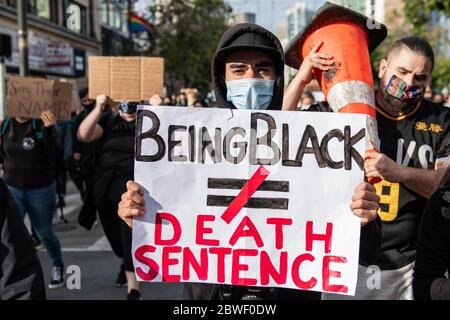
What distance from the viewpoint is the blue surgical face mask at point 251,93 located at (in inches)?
87.4

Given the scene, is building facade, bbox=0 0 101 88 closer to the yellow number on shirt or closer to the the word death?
the yellow number on shirt

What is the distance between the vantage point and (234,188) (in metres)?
1.90

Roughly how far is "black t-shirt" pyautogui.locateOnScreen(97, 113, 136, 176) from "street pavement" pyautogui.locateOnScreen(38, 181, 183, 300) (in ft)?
3.09

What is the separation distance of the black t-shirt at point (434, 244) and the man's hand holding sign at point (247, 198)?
289 mm

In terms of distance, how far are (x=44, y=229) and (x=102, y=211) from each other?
71cm

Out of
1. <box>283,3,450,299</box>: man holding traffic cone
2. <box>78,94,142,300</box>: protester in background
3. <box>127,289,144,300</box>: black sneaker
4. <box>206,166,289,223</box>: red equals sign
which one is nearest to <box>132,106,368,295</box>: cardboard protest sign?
<box>206,166,289,223</box>: red equals sign

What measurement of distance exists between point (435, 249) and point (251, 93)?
3.07ft

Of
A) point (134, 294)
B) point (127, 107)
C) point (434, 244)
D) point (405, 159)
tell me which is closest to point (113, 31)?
point (127, 107)

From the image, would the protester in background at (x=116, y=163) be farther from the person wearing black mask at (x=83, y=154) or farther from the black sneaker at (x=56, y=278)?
the black sneaker at (x=56, y=278)

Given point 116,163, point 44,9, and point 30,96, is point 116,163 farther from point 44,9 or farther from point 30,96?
point 44,9

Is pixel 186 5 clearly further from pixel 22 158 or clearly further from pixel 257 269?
pixel 257 269

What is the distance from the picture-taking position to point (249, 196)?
1891 mm

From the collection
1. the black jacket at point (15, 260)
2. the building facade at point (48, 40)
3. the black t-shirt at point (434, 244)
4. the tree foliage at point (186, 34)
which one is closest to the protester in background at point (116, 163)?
the black jacket at point (15, 260)

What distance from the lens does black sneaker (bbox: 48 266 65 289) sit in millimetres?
5098
